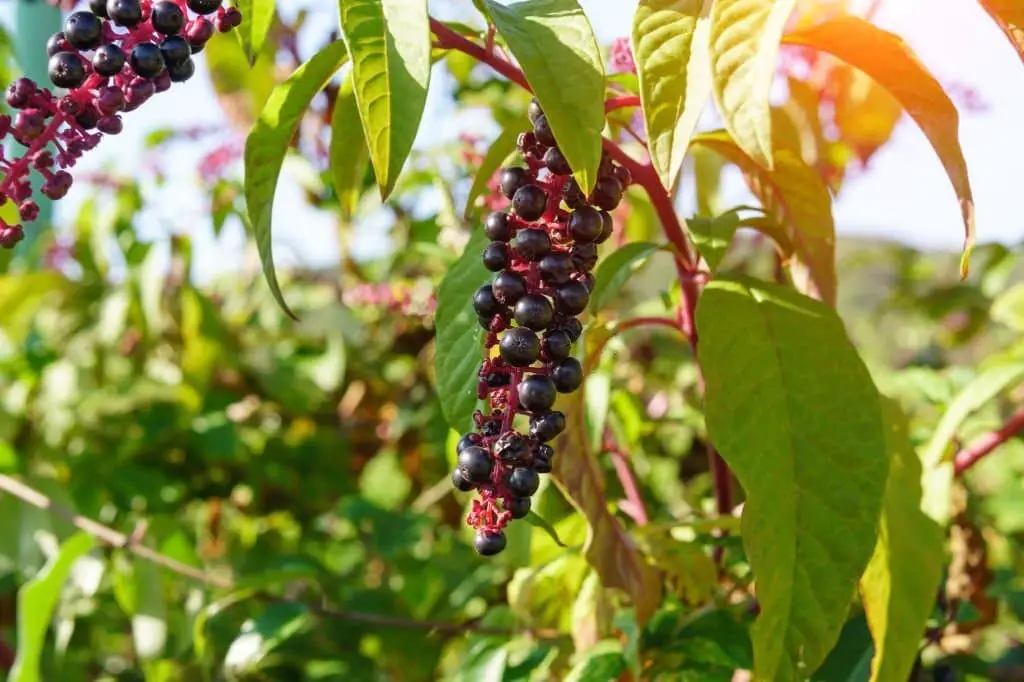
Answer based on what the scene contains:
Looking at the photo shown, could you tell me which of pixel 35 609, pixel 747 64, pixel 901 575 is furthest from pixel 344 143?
pixel 35 609

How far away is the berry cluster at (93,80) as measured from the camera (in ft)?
2.36

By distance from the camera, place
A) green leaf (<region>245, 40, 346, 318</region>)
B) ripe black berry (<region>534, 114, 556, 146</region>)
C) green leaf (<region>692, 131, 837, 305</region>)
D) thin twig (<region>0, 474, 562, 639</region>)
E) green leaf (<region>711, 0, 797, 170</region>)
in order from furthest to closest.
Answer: thin twig (<region>0, 474, 562, 639</region>) < green leaf (<region>692, 131, 837, 305</region>) < green leaf (<region>245, 40, 346, 318</region>) < ripe black berry (<region>534, 114, 556, 146</region>) < green leaf (<region>711, 0, 797, 170</region>)

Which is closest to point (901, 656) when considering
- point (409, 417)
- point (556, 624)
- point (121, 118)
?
point (556, 624)

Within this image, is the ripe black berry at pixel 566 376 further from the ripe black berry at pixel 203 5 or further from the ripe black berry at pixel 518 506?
the ripe black berry at pixel 203 5

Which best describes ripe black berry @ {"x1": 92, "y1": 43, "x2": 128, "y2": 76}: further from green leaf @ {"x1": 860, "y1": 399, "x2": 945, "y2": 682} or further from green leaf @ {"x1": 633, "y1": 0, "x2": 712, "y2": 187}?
green leaf @ {"x1": 860, "y1": 399, "x2": 945, "y2": 682}

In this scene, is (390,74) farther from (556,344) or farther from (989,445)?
(989,445)

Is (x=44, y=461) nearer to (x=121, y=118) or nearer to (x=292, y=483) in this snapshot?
(x=292, y=483)

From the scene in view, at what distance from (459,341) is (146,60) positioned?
321 millimetres

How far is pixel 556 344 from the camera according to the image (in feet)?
2.29

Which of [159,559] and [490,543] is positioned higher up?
[490,543]

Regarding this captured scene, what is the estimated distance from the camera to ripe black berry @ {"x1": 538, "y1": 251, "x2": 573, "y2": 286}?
703 millimetres

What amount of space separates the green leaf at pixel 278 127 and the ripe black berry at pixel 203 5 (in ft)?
0.51

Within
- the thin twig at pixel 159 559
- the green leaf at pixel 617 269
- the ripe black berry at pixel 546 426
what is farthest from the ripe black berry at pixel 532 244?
the thin twig at pixel 159 559

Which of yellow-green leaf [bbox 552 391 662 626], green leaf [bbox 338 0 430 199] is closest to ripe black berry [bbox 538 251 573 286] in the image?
green leaf [bbox 338 0 430 199]
